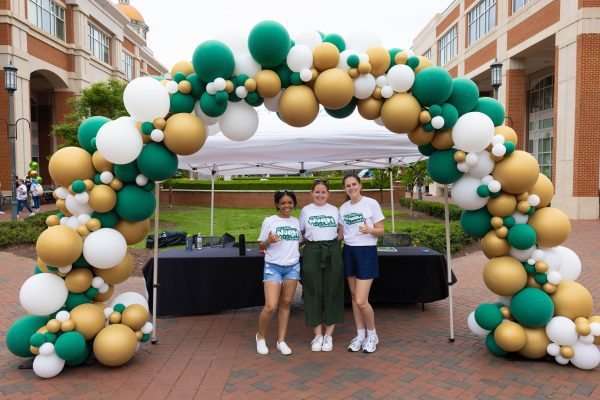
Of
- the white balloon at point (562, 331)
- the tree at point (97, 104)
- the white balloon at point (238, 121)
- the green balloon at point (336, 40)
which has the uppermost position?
the tree at point (97, 104)

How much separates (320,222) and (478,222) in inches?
58.7

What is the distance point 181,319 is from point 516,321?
12.7 ft

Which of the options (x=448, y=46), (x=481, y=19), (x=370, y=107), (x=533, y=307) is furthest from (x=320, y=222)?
(x=448, y=46)

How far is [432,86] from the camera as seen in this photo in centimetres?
383

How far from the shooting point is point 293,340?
486 centimetres

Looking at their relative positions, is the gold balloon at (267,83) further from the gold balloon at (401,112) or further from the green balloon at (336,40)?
the gold balloon at (401,112)

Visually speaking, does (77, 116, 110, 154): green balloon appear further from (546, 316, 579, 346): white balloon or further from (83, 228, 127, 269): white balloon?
(546, 316, 579, 346): white balloon

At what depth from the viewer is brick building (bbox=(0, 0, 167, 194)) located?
2103 cm

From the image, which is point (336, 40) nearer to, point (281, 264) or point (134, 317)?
point (281, 264)

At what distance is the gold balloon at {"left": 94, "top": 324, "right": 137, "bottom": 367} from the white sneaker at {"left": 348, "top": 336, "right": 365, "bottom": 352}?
2.09 meters

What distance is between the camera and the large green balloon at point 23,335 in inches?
159


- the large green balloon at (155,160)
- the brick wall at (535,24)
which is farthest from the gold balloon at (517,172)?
the brick wall at (535,24)

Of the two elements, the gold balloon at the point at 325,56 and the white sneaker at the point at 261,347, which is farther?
the white sneaker at the point at 261,347

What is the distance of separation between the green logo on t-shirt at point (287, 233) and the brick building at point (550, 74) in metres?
14.5
